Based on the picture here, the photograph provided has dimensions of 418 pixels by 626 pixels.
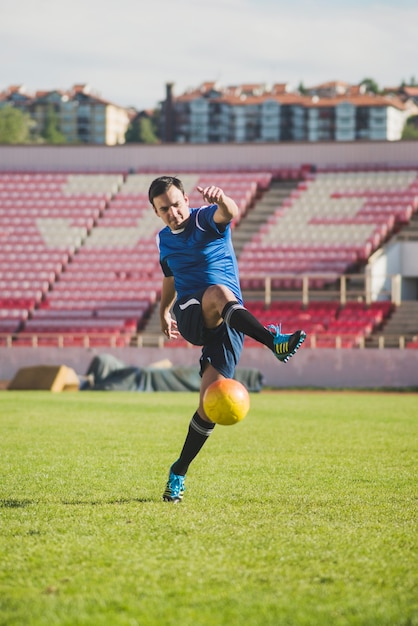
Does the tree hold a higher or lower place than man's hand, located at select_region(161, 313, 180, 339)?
higher

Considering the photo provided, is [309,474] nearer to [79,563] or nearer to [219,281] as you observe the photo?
[219,281]

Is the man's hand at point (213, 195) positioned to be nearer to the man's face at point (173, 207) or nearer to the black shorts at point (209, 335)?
the man's face at point (173, 207)

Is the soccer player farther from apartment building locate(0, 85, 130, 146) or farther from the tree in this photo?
apartment building locate(0, 85, 130, 146)

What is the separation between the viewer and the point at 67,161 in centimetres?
4059

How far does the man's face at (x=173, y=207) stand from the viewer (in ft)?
21.5

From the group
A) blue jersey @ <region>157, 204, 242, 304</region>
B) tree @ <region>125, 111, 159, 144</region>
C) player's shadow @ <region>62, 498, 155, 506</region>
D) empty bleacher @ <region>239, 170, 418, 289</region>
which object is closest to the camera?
player's shadow @ <region>62, 498, 155, 506</region>

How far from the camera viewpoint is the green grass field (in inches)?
153

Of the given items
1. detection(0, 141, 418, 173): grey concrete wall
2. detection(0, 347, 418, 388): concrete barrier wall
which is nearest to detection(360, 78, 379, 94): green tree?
detection(0, 141, 418, 173): grey concrete wall

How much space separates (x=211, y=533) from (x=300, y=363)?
21.5 m

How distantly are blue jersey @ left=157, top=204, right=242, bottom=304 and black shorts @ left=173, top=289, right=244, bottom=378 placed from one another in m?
0.11

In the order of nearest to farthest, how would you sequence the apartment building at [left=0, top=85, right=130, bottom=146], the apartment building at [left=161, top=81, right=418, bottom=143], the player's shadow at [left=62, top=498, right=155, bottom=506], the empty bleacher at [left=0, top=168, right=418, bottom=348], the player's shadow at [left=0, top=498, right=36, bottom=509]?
the player's shadow at [left=0, top=498, right=36, bottom=509]
the player's shadow at [left=62, top=498, right=155, bottom=506]
the empty bleacher at [left=0, top=168, right=418, bottom=348]
the apartment building at [left=161, top=81, right=418, bottom=143]
the apartment building at [left=0, top=85, right=130, bottom=146]

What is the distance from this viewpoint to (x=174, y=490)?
21.5ft

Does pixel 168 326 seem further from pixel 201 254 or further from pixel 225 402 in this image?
pixel 225 402

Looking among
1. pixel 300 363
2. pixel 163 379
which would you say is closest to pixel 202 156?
pixel 300 363
